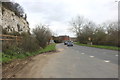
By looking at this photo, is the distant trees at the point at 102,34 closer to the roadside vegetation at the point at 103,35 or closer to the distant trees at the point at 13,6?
the roadside vegetation at the point at 103,35

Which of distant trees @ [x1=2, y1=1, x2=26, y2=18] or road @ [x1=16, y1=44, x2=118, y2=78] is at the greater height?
→ distant trees @ [x1=2, y1=1, x2=26, y2=18]

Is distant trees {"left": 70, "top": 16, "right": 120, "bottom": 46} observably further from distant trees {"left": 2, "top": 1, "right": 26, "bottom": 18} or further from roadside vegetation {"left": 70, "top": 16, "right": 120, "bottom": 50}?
distant trees {"left": 2, "top": 1, "right": 26, "bottom": 18}

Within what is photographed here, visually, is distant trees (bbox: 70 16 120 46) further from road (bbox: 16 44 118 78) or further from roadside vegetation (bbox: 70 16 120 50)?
road (bbox: 16 44 118 78)

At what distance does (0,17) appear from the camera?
1795 cm

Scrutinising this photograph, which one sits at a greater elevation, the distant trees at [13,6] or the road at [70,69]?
the distant trees at [13,6]

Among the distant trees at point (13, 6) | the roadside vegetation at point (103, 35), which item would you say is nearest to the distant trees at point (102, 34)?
the roadside vegetation at point (103, 35)

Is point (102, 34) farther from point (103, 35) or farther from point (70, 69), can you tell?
point (70, 69)

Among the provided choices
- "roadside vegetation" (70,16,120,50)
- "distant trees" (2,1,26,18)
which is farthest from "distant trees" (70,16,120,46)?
"distant trees" (2,1,26,18)

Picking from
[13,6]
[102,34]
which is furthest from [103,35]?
[13,6]

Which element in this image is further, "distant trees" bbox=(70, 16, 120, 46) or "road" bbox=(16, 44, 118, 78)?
"distant trees" bbox=(70, 16, 120, 46)

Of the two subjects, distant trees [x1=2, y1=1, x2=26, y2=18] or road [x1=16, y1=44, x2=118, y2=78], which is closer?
road [x1=16, y1=44, x2=118, y2=78]

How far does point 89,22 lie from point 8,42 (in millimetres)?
51830

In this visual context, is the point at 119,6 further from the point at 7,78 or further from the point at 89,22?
the point at 89,22

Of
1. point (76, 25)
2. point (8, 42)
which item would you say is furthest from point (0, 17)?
point (76, 25)
